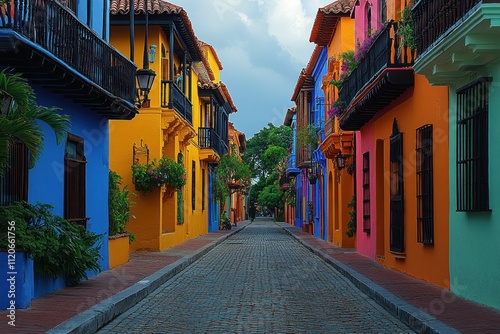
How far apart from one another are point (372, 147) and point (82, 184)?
25.5ft

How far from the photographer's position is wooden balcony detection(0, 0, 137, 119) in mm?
10211

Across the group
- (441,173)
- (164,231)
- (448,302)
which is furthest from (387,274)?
(164,231)

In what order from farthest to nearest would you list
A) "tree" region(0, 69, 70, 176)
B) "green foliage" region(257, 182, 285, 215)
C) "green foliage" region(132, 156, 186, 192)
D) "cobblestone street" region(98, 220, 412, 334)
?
1. "green foliage" region(257, 182, 285, 215)
2. "green foliage" region(132, 156, 186, 192)
3. "cobblestone street" region(98, 220, 412, 334)
4. "tree" region(0, 69, 70, 176)

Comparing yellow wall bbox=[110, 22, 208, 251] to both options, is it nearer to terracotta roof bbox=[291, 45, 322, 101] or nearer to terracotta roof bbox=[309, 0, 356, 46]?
terracotta roof bbox=[309, 0, 356, 46]

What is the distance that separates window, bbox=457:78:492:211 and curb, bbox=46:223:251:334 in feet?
16.4

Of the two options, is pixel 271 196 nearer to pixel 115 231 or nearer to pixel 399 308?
pixel 115 231

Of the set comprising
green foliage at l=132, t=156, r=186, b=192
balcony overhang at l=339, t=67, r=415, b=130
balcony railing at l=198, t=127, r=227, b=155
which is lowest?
green foliage at l=132, t=156, r=186, b=192

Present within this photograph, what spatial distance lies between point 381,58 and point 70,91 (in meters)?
6.18

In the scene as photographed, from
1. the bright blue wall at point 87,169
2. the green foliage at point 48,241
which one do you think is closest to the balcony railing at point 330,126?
the bright blue wall at point 87,169

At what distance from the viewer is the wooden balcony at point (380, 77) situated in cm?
1458

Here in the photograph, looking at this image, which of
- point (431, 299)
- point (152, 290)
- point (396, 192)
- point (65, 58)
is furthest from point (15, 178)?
point (396, 192)

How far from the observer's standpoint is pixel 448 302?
10.7 meters

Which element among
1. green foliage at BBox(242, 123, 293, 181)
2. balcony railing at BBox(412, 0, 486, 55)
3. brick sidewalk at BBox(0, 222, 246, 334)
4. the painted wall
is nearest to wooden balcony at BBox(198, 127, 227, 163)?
brick sidewalk at BBox(0, 222, 246, 334)

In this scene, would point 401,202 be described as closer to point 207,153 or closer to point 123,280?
point 123,280
